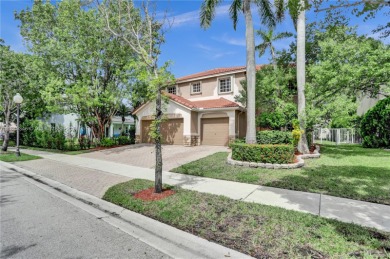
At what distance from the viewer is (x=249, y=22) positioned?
12.1 metres

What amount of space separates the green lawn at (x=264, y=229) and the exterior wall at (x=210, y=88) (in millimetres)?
15589

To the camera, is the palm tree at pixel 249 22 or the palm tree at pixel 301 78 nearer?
the palm tree at pixel 249 22

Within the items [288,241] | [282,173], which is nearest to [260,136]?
[282,173]

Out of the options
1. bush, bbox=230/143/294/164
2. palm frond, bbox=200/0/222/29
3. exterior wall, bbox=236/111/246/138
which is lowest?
bush, bbox=230/143/294/164

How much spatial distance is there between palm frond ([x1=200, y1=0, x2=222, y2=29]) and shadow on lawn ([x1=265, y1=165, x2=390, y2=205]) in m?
10.3

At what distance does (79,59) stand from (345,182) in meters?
17.9

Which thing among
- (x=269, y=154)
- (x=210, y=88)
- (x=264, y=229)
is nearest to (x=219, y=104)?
(x=210, y=88)

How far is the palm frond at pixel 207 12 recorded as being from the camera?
507 inches

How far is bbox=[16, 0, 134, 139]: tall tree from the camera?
16172 mm

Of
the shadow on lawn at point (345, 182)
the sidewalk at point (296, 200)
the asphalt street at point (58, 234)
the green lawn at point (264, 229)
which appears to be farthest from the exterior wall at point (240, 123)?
the asphalt street at point (58, 234)

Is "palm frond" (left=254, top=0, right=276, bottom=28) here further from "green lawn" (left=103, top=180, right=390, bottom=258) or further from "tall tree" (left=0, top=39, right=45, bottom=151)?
"tall tree" (left=0, top=39, right=45, bottom=151)

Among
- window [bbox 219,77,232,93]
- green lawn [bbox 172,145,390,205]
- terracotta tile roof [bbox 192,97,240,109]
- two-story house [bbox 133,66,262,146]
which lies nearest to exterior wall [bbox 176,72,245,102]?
two-story house [bbox 133,66,262,146]

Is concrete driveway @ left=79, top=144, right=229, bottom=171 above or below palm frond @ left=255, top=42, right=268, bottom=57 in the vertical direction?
below

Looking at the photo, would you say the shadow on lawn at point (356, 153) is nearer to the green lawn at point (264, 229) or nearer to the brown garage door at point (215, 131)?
the brown garage door at point (215, 131)
